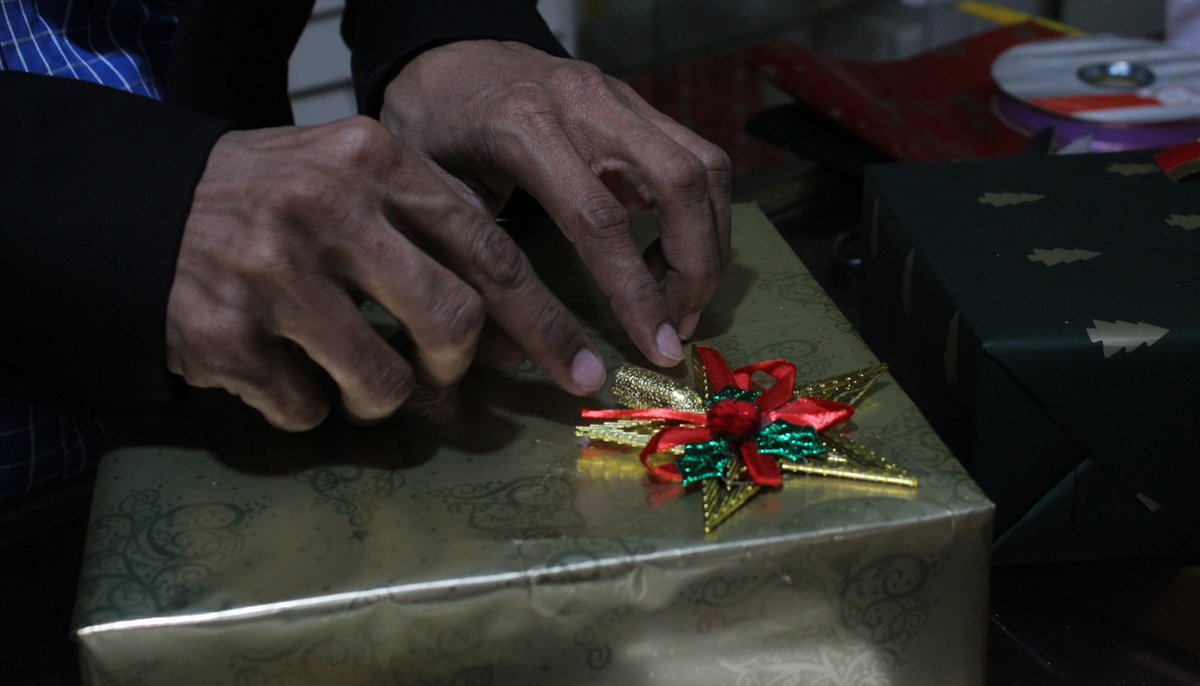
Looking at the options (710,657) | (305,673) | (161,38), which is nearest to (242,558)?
(305,673)

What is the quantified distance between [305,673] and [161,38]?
1.73 ft

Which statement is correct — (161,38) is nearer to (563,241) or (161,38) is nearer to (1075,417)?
(563,241)

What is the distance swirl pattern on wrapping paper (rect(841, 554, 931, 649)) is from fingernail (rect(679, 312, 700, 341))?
0.18m

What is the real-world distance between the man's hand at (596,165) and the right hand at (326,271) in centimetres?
7

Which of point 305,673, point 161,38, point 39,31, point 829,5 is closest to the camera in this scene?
point 305,673

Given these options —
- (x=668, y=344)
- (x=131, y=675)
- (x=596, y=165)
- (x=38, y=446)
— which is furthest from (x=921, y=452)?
(x=38, y=446)

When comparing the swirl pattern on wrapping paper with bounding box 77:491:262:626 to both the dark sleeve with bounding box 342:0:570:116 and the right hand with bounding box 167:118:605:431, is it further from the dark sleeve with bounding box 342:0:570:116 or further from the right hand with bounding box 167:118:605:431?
the dark sleeve with bounding box 342:0:570:116

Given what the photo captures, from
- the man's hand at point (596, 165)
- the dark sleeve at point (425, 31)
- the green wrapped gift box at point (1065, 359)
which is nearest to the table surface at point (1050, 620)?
Result: the green wrapped gift box at point (1065, 359)

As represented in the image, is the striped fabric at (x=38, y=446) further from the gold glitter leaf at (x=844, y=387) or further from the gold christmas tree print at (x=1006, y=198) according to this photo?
the gold christmas tree print at (x=1006, y=198)

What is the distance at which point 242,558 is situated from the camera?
1.30 ft

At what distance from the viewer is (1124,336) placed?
1.46 ft

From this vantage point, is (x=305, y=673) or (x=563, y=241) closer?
(x=305, y=673)

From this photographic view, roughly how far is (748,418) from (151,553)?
267mm

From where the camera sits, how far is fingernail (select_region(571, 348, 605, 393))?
464 millimetres
